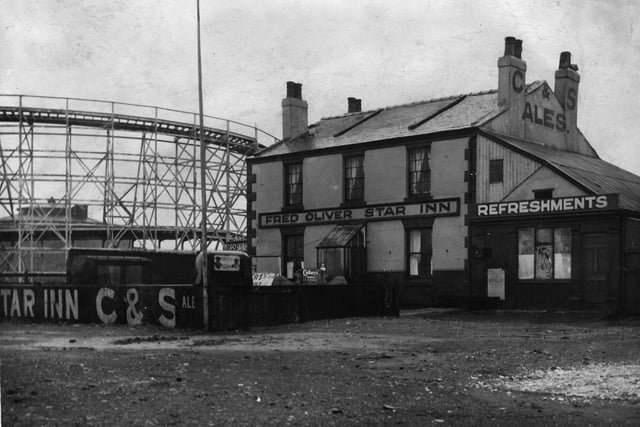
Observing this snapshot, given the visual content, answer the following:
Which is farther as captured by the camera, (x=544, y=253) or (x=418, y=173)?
(x=418, y=173)

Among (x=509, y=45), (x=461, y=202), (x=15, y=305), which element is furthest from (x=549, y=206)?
(x=15, y=305)

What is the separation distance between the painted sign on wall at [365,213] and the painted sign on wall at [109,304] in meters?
14.5

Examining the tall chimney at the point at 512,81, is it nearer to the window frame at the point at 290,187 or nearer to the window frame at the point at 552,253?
the window frame at the point at 552,253

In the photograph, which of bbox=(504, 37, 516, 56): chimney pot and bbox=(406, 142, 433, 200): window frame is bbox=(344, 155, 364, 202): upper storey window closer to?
bbox=(406, 142, 433, 200): window frame

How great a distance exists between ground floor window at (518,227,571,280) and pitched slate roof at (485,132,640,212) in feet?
6.51

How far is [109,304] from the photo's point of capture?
20.8 m

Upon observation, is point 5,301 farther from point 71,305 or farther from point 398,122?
point 398,122

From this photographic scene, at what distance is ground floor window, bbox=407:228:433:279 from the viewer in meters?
32.4

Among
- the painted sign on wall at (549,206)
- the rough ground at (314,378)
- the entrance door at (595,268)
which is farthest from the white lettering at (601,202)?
the rough ground at (314,378)

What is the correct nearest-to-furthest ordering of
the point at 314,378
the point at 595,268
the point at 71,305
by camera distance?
the point at 314,378
the point at 71,305
the point at 595,268

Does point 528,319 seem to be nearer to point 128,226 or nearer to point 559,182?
point 559,182

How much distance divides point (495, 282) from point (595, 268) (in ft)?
12.5

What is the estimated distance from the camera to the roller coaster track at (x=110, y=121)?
42938 millimetres

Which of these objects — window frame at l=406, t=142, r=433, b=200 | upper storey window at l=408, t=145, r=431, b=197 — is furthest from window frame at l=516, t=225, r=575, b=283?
upper storey window at l=408, t=145, r=431, b=197
